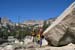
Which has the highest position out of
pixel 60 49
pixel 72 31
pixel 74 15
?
pixel 74 15

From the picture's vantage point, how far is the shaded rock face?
34.0ft

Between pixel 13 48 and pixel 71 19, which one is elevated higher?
pixel 71 19

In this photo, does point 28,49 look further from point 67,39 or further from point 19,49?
point 67,39

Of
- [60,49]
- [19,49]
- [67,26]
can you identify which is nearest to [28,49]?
[19,49]

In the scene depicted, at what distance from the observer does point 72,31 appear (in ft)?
33.9

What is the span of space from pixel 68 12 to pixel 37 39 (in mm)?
2810

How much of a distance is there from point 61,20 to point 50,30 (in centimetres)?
72

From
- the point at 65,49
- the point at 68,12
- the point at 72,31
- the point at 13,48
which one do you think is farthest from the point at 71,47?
the point at 13,48

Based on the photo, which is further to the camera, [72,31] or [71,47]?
[72,31]

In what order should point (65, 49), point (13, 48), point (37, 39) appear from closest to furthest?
1. point (65, 49)
2. point (13, 48)
3. point (37, 39)

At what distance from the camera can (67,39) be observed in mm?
10570

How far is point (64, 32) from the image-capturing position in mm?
10422

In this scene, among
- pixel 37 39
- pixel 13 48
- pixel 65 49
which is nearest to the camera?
pixel 65 49

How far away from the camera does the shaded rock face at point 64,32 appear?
10.4 metres
